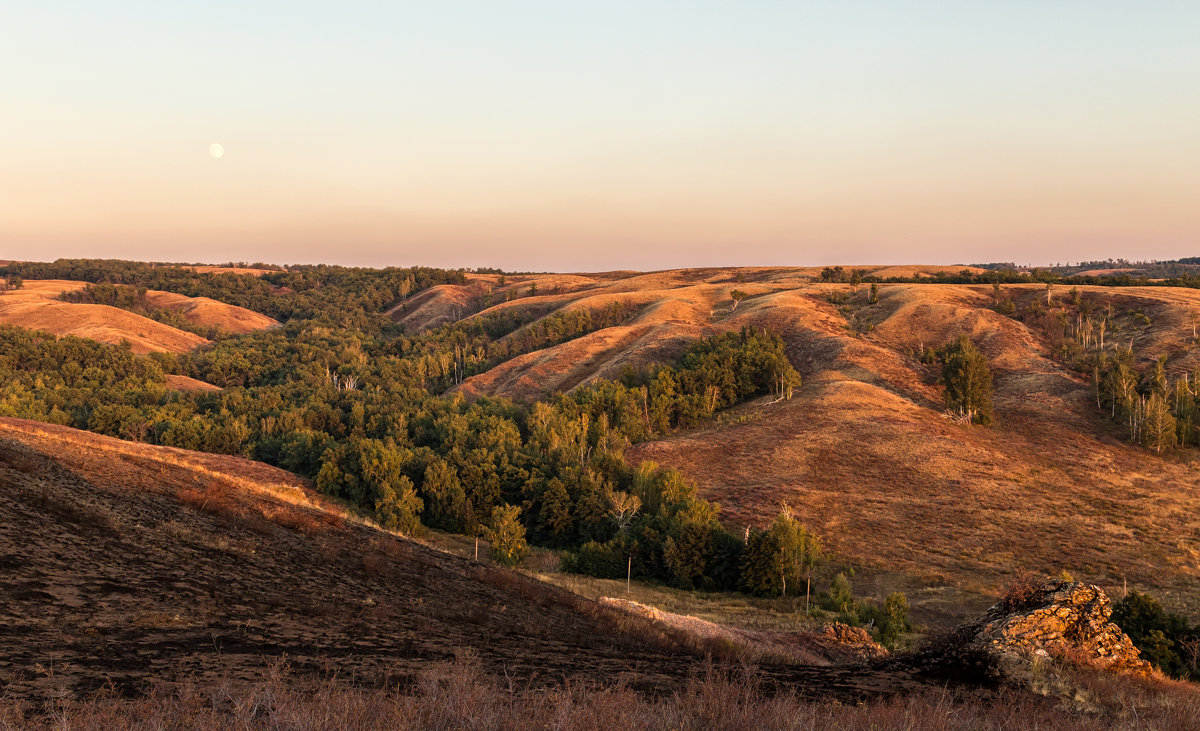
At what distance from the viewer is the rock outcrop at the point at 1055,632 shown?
15359 mm

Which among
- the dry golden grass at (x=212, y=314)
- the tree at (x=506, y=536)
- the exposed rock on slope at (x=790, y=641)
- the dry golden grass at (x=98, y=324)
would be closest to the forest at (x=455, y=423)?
the tree at (x=506, y=536)

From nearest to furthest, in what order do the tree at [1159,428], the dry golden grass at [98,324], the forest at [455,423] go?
1. the forest at [455,423]
2. the tree at [1159,428]
3. the dry golden grass at [98,324]

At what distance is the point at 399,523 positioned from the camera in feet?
168

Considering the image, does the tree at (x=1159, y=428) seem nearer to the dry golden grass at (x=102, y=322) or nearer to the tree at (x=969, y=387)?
the tree at (x=969, y=387)

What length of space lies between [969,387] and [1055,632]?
59.9m

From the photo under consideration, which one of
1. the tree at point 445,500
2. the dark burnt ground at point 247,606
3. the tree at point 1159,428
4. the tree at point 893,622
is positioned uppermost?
the dark burnt ground at point 247,606

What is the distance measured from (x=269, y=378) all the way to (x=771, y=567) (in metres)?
108

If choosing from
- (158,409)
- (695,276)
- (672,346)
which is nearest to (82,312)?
(158,409)

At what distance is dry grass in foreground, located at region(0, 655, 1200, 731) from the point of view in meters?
6.75

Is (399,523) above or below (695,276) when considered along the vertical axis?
below

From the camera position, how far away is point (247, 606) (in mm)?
11461

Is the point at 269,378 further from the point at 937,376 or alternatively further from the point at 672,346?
the point at 937,376

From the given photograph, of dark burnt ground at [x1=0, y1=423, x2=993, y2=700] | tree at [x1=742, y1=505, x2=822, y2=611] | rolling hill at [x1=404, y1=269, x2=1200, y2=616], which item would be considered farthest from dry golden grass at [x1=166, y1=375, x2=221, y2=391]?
dark burnt ground at [x1=0, y1=423, x2=993, y2=700]

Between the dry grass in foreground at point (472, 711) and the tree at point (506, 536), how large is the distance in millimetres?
33963
